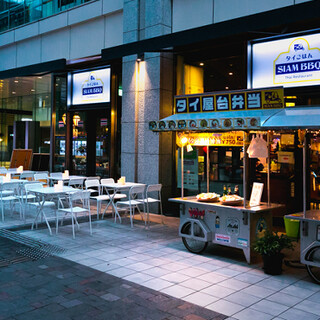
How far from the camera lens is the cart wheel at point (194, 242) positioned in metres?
7.27

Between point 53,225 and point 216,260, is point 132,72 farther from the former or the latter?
point 216,260

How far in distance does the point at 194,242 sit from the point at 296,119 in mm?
3132

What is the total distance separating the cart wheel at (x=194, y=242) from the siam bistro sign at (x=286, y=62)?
4115 millimetres

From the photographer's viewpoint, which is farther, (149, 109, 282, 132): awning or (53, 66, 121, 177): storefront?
(53, 66, 121, 177): storefront

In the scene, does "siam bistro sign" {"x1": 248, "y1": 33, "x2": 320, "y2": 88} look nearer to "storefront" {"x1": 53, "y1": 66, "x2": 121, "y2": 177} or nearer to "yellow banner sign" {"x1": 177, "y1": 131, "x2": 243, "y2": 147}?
"yellow banner sign" {"x1": 177, "y1": 131, "x2": 243, "y2": 147}

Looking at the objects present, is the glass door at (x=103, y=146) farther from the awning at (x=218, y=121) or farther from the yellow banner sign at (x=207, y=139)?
the awning at (x=218, y=121)

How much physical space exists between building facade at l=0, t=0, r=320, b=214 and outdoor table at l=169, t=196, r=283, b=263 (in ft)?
11.7

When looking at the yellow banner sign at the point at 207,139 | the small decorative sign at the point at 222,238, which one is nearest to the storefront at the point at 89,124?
the yellow banner sign at the point at 207,139

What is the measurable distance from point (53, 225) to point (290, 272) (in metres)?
5.76

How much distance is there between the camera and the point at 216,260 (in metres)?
6.91

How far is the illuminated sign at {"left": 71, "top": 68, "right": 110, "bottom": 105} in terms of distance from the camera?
1323 centimetres

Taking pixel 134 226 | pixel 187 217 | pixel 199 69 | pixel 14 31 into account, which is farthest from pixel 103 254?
pixel 14 31

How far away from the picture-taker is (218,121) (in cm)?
684

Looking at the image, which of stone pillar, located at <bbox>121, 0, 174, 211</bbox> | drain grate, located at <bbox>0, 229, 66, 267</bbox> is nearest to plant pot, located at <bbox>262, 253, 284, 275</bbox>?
drain grate, located at <bbox>0, 229, 66, 267</bbox>
